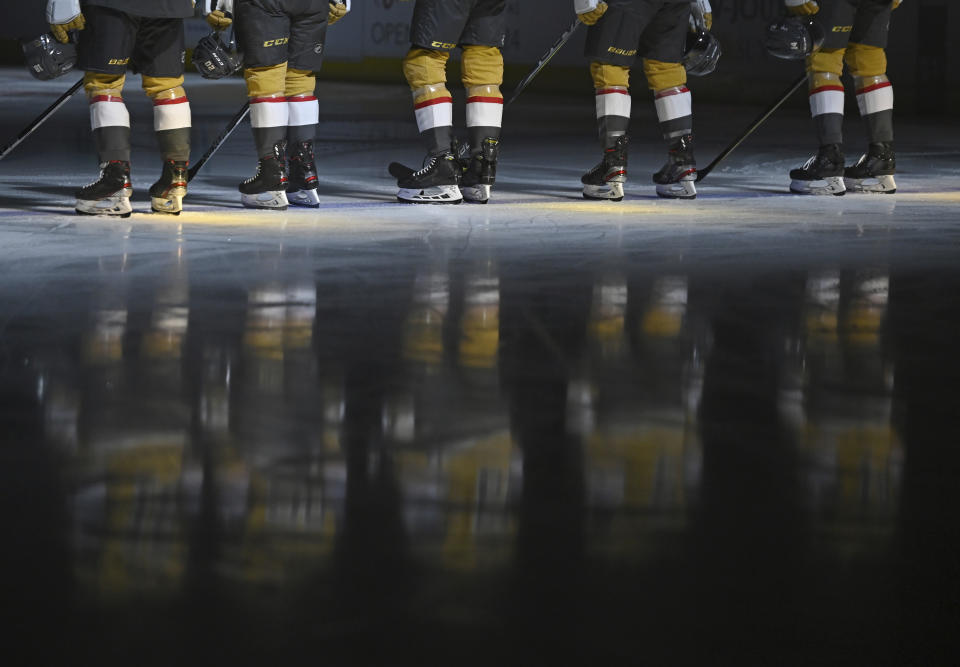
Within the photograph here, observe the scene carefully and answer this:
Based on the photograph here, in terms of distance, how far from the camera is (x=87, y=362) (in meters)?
3.35

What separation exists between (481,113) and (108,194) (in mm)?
1795

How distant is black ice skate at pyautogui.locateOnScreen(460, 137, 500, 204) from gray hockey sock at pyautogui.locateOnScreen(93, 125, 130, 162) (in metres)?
1.58

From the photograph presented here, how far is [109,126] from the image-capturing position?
6324mm

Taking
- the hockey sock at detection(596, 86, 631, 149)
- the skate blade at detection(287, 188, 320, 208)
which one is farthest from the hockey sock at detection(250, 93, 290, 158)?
the hockey sock at detection(596, 86, 631, 149)

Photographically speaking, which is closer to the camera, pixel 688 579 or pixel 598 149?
pixel 688 579

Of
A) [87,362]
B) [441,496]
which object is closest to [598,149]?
[87,362]

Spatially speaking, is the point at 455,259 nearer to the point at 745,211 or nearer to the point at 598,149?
the point at 745,211

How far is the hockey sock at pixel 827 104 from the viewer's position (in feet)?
25.2

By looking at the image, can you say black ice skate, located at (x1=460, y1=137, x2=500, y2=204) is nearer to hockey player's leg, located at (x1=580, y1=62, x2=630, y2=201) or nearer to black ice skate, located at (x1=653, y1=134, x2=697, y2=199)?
hockey player's leg, located at (x1=580, y1=62, x2=630, y2=201)

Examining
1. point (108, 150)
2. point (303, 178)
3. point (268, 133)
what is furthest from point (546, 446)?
point (303, 178)

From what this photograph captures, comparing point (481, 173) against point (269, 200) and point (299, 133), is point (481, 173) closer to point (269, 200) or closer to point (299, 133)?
point (299, 133)

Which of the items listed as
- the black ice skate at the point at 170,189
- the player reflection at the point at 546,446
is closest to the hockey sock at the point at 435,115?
the black ice skate at the point at 170,189

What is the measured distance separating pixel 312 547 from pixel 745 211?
502cm

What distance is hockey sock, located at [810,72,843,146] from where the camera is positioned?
770cm
